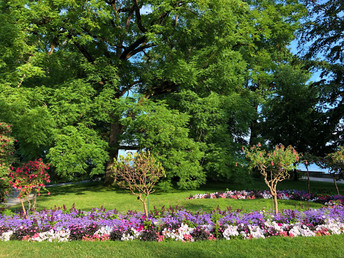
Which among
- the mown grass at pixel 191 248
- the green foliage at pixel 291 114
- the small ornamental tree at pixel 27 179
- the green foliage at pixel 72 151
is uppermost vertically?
the green foliage at pixel 291 114

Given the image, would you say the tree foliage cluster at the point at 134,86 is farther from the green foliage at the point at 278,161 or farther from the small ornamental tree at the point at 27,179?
the green foliage at the point at 278,161

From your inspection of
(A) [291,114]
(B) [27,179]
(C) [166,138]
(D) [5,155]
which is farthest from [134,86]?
(A) [291,114]

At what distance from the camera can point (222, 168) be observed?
48.2 ft

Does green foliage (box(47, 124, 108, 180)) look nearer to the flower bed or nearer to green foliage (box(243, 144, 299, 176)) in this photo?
the flower bed

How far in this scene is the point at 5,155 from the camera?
855 cm

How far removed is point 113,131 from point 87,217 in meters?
9.77

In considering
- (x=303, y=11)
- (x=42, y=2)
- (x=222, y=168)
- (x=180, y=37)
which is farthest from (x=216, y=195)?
(x=303, y=11)

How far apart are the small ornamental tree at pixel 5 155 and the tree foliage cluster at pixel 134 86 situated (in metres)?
2.19

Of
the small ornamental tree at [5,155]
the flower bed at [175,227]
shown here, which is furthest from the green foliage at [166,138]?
the flower bed at [175,227]

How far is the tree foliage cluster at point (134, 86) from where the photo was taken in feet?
38.9

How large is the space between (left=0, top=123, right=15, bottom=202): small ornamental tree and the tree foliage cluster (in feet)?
7.20

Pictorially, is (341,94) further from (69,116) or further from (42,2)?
(42,2)

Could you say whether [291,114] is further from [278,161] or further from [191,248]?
[191,248]

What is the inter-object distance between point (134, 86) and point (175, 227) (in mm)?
13436
